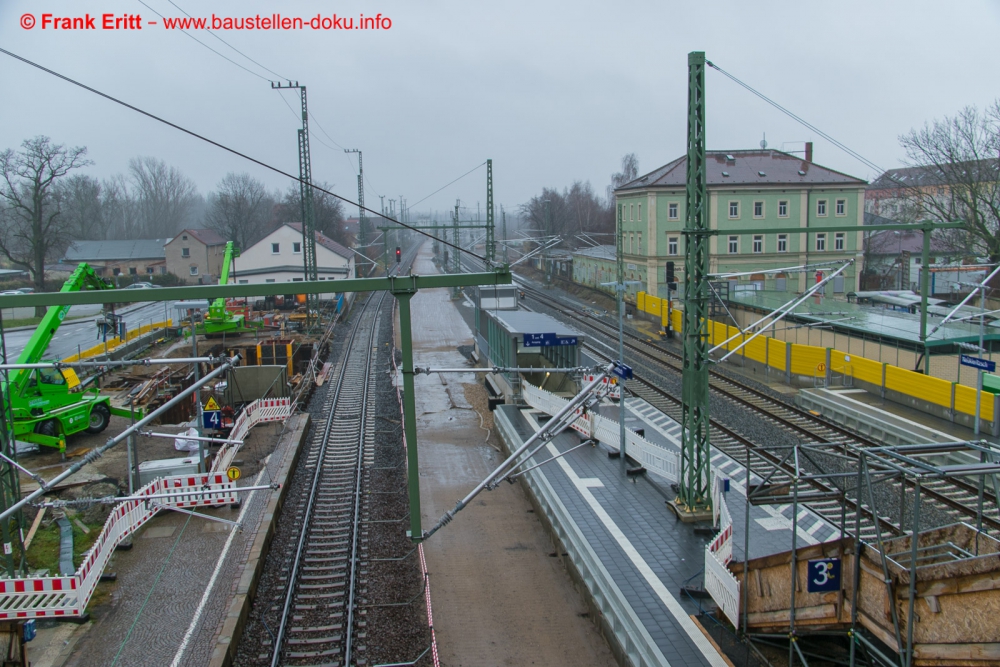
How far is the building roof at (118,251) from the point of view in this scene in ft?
191

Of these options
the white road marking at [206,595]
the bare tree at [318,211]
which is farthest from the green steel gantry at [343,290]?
the bare tree at [318,211]

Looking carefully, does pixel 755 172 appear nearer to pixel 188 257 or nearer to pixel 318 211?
pixel 188 257

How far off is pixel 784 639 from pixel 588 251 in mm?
46414

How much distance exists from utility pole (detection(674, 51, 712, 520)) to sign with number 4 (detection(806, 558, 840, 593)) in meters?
4.61

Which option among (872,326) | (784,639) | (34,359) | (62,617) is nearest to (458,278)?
(784,639)

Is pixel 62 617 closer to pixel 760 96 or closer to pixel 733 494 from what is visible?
pixel 733 494

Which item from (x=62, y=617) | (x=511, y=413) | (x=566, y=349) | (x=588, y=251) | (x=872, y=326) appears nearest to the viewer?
(x=62, y=617)

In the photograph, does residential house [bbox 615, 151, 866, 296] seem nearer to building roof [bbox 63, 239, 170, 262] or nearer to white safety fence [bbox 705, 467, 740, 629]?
white safety fence [bbox 705, 467, 740, 629]

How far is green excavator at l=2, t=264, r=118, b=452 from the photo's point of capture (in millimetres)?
19094

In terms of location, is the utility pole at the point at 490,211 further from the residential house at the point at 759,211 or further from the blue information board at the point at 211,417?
the blue information board at the point at 211,417

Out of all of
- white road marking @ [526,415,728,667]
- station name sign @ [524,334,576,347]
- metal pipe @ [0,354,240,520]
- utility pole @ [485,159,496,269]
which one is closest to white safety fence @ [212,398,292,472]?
metal pipe @ [0,354,240,520]

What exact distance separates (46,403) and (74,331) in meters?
24.7

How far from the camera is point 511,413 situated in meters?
21.8

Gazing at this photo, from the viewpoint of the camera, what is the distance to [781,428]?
19.5 meters
